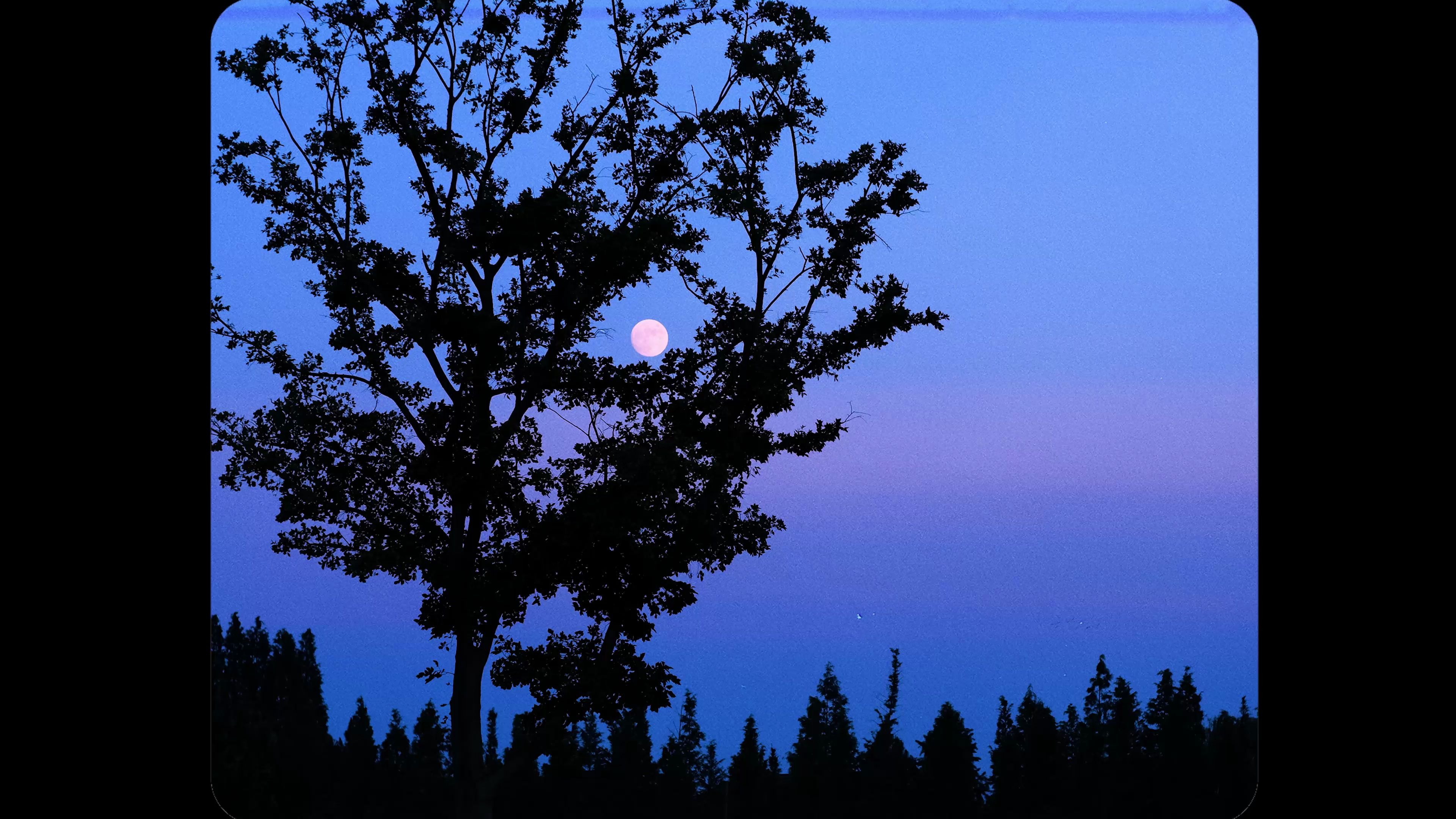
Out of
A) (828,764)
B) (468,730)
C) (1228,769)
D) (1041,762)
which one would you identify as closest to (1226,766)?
(1228,769)

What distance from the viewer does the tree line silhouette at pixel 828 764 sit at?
69.6m

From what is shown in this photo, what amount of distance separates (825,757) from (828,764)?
64cm

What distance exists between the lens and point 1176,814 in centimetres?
6756

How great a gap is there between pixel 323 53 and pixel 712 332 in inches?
301

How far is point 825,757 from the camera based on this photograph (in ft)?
244

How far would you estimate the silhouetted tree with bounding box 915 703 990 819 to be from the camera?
68900 mm

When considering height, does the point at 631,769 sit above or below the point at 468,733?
below

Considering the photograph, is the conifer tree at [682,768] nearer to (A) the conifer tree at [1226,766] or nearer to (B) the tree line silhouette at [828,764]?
(B) the tree line silhouette at [828,764]

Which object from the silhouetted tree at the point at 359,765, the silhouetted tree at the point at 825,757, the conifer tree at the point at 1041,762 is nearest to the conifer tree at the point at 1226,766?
the conifer tree at the point at 1041,762

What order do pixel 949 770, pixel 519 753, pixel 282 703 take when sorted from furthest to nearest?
pixel 282 703 → pixel 949 770 → pixel 519 753

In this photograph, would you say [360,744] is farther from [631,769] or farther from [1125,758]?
[1125,758]

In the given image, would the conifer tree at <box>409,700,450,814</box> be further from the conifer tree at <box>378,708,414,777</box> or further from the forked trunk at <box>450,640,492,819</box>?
the forked trunk at <box>450,640,492,819</box>
